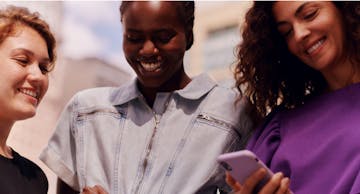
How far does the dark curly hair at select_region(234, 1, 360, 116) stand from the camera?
178cm

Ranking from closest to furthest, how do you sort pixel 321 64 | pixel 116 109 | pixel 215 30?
pixel 321 64
pixel 116 109
pixel 215 30

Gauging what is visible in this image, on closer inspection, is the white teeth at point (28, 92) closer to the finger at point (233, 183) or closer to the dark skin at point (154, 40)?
the dark skin at point (154, 40)

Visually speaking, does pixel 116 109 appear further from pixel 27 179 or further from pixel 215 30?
pixel 215 30

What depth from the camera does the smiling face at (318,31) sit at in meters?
1.52

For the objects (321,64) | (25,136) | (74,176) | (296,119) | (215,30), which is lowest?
(215,30)

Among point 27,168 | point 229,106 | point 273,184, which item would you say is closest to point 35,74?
point 27,168

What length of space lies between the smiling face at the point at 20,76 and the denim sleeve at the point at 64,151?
0.59 feet

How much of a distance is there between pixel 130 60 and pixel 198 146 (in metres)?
0.40

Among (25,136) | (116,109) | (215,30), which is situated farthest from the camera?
(215,30)

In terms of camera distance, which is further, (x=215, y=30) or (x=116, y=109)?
(x=215, y=30)

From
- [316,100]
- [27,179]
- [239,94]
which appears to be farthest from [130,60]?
[316,100]

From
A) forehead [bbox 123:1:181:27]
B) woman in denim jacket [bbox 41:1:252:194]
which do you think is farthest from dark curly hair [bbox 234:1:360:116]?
forehead [bbox 123:1:181:27]

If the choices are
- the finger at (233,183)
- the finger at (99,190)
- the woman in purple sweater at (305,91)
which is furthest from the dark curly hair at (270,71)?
the finger at (99,190)

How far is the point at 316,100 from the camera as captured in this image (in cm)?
164
